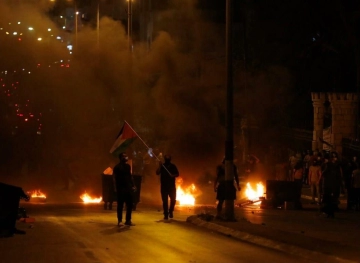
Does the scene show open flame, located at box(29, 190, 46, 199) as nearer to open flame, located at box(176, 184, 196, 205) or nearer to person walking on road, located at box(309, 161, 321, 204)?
open flame, located at box(176, 184, 196, 205)

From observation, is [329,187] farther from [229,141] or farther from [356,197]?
[229,141]

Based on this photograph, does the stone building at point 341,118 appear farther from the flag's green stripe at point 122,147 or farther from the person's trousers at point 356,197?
the flag's green stripe at point 122,147

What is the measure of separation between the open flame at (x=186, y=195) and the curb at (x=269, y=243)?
6720 millimetres

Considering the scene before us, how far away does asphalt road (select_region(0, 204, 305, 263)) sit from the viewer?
1066 centimetres

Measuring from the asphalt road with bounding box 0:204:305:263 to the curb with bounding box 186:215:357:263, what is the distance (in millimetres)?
193

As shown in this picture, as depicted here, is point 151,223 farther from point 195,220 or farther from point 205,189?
point 205,189

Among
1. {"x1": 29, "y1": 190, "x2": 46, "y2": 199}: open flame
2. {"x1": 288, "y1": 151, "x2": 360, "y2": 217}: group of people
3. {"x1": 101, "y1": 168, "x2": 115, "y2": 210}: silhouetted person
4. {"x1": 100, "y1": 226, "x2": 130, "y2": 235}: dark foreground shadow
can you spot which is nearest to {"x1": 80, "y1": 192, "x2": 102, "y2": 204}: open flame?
{"x1": 29, "y1": 190, "x2": 46, "y2": 199}: open flame

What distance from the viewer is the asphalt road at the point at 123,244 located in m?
10.7

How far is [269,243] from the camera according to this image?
12.3 meters

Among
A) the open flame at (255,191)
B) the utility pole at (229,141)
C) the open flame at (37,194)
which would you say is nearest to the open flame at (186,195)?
the open flame at (255,191)

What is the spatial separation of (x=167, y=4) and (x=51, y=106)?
23.6ft

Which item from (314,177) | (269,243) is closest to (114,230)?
(269,243)

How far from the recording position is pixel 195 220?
1570cm

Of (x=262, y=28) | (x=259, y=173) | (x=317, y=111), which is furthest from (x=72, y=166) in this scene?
(x=262, y=28)
